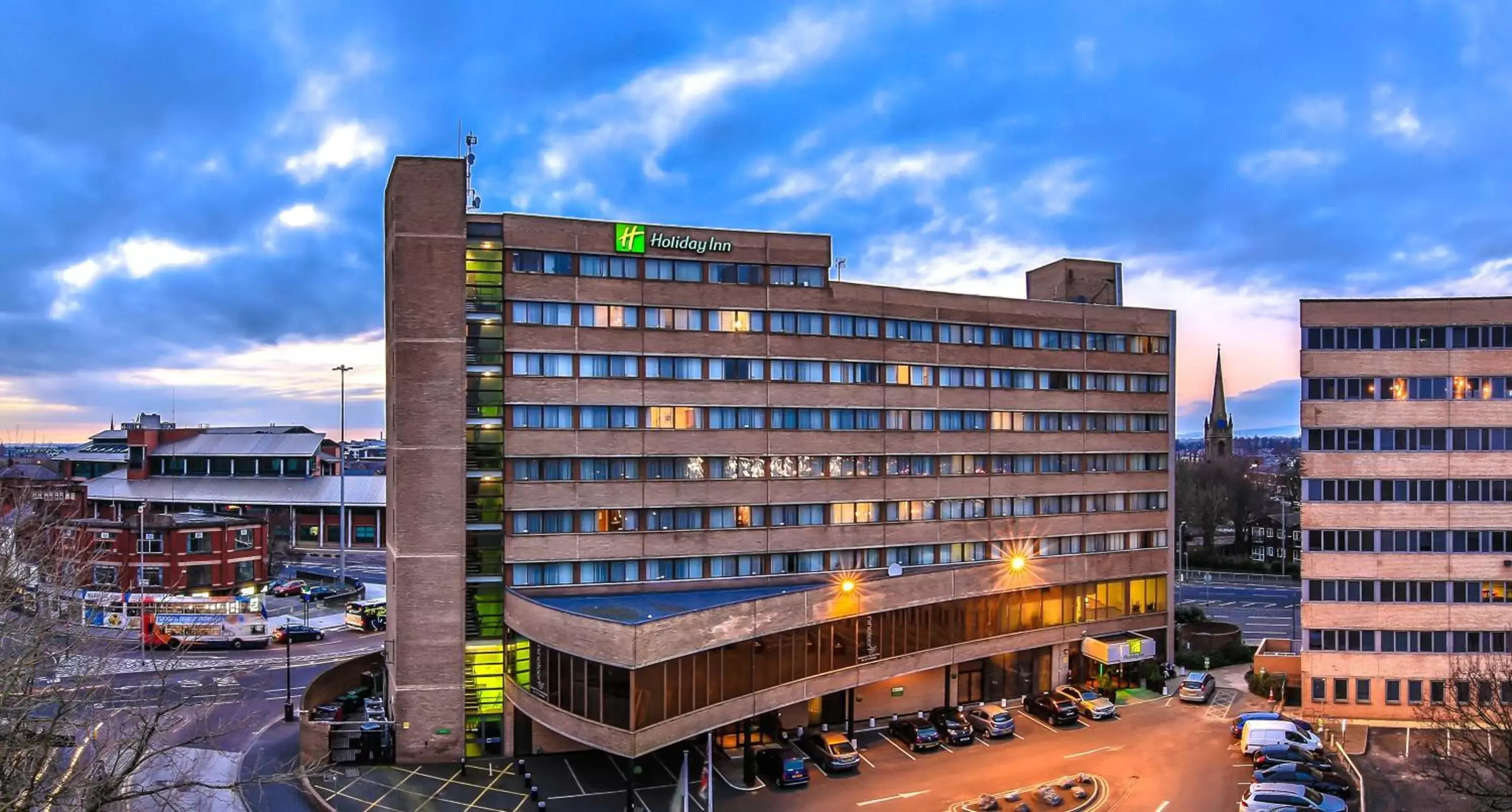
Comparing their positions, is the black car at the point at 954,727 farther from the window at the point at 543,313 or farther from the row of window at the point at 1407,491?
the window at the point at 543,313

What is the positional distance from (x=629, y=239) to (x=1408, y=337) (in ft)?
157

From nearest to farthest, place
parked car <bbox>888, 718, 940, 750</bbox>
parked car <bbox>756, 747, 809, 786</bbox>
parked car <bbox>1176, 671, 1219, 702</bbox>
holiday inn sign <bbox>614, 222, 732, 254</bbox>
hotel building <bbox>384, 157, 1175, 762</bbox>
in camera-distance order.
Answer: parked car <bbox>756, 747, 809, 786</bbox>
hotel building <bbox>384, 157, 1175, 762</bbox>
parked car <bbox>888, 718, 940, 750</bbox>
holiday inn sign <bbox>614, 222, 732, 254</bbox>
parked car <bbox>1176, 671, 1219, 702</bbox>

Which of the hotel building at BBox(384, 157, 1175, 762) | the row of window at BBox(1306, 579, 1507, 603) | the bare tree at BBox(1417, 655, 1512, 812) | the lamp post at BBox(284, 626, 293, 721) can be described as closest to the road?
the row of window at BBox(1306, 579, 1507, 603)

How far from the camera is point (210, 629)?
7712 centimetres

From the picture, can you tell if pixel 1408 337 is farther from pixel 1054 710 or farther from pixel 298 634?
Result: pixel 298 634

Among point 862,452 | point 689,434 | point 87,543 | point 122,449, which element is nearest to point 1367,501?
point 862,452

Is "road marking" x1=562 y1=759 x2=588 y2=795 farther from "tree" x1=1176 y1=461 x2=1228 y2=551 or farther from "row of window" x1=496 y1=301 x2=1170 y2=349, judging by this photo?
"tree" x1=1176 y1=461 x2=1228 y2=551

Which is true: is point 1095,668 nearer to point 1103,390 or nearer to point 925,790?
point 1103,390

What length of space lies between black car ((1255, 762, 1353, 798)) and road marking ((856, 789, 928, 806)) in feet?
52.4

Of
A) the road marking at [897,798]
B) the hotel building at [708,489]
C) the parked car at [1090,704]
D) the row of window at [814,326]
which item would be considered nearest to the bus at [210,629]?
the hotel building at [708,489]

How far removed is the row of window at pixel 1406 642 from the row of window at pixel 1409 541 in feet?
16.3

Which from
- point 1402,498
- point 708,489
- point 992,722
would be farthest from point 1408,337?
point 708,489

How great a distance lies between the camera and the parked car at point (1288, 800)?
40969 mm

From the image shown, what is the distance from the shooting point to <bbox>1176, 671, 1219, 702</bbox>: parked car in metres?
60.6
